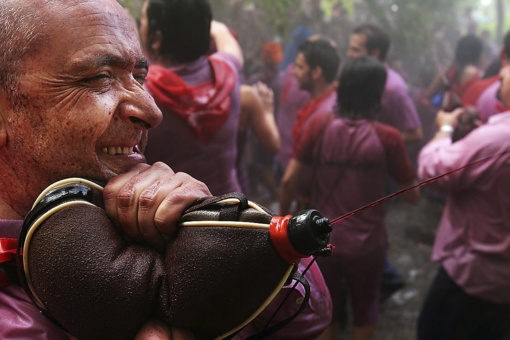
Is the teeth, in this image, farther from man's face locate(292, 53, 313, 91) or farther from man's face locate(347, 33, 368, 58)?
man's face locate(347, 33, 368, 58)

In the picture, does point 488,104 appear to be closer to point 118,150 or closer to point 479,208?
point 479,208

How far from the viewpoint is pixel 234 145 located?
2.83m

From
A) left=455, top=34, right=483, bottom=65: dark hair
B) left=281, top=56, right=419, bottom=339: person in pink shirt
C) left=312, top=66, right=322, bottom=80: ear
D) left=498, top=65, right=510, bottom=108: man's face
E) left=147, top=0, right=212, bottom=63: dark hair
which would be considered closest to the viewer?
left=147, top=0, right=212, bottom=63: dark hair

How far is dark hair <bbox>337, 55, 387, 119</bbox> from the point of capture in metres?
3.41

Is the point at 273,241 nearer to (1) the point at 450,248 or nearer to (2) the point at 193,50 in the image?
(2) the point at 193,50

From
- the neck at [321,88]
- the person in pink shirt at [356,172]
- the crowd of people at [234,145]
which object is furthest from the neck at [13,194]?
the neck at [321,88]

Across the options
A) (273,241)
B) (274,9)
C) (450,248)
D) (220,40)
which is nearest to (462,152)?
(450,248)

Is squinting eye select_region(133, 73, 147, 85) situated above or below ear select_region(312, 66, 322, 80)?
above

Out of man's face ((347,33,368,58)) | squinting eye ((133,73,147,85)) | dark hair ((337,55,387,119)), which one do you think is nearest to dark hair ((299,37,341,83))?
man's face ((347,33,368,58))

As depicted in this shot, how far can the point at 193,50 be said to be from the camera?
2594mm

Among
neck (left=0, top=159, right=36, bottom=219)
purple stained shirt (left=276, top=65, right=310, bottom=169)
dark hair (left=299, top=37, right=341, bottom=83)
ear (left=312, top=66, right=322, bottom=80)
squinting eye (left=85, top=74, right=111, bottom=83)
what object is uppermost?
squinting eye (left=85, top=74, right=111, bottom=83)

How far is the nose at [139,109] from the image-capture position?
40.0 inches

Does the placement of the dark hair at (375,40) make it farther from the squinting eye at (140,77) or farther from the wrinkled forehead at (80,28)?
the wrinkled forehead at (80,28)

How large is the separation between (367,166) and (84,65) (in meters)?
2.51
